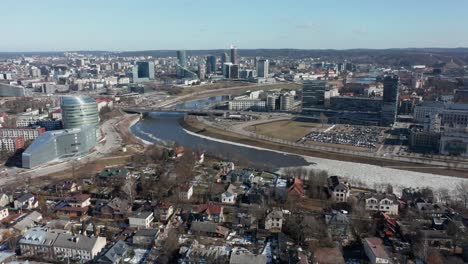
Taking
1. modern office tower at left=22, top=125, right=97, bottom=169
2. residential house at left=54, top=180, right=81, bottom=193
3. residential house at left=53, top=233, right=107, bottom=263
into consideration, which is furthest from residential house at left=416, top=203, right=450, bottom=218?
modern office tower at left=22, top=125, right=97, bottom=169

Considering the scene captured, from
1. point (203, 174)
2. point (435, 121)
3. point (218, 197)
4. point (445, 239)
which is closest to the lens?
point (445, 239)

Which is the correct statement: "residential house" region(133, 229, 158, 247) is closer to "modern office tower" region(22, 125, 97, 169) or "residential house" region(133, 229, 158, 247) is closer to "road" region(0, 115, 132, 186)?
"road" region(0, 115, 132, 186)

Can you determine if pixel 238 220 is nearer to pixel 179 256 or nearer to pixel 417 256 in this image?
pixel 179 256

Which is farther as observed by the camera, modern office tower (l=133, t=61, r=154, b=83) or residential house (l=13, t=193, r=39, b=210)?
modern office tower (l=133, t=61, r=154, b=83)

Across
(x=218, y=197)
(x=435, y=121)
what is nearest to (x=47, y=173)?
(x=218, y=197)

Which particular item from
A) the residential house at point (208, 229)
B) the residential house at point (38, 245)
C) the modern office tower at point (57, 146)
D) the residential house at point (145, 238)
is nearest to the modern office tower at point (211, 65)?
the modern office tower at point (57, 146)

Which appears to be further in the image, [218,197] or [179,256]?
[218,197]
